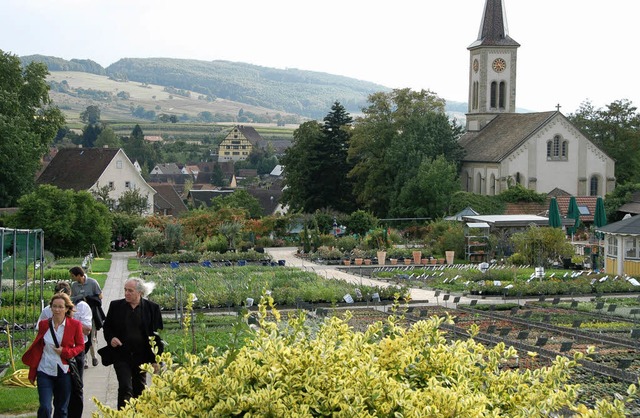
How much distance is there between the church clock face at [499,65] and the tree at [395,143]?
8.64 m

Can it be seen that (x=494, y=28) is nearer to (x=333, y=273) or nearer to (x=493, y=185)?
(x=493, y=185)

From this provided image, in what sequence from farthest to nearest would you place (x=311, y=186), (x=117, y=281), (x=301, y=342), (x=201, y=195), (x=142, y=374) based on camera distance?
(x=201, y=195) < (x=311, y=186) < (x=117, y=281) < (x=142, y=374) < (x=301, y=342)

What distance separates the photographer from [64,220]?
1614 inches

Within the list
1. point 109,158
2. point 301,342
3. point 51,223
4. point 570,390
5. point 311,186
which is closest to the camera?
point 570,390

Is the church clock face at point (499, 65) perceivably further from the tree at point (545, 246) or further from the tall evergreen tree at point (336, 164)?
the tree at point (545, 246)

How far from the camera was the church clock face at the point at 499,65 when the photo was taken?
73.1 m

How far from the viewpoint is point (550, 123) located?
6431 cm

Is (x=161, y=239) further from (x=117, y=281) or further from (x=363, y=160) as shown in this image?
(x=363, y=160)

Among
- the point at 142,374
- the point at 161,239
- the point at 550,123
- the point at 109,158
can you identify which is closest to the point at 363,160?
the point at 550,123

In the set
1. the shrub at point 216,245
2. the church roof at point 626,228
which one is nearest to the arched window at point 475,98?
the shrub at point 216,245

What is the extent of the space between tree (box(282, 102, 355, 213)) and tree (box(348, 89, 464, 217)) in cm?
79

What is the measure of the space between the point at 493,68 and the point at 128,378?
6367 cm

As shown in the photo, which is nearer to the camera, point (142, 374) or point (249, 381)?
point (249, 381)

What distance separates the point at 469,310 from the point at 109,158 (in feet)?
154
